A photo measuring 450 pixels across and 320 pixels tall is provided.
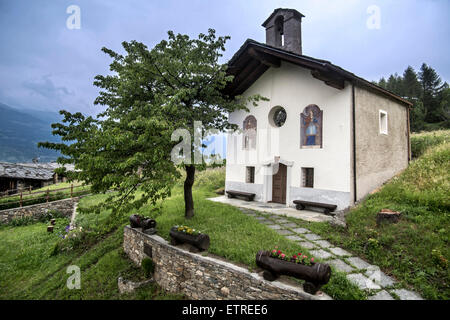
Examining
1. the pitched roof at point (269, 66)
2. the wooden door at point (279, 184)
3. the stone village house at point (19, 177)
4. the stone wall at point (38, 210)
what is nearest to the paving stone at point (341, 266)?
the wooden door at point (279, 184)

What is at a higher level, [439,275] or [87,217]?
[439,275]

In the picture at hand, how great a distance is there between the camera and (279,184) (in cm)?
1014

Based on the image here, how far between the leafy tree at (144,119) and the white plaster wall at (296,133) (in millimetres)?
3202

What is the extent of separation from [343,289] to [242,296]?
169 centimetres

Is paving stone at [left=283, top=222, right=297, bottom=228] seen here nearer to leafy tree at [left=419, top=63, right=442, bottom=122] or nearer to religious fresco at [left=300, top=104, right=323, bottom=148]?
religious fresco at [left=300, top=104, right=323, bottom=148]

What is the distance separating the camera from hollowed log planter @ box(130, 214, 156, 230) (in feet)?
21.8

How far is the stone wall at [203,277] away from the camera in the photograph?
147 inches

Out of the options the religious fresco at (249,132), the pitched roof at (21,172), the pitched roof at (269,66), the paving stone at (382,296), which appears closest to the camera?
the paving stone at (382,296)

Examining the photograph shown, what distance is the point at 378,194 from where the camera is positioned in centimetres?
783

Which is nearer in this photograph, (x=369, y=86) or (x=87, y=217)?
(x=369, y=86)

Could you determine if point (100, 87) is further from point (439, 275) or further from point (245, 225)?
point (439, 275)

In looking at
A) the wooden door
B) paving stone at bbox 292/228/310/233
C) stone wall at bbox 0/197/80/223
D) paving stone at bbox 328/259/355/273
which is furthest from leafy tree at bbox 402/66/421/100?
stone wall at bbox 0/197/80/223

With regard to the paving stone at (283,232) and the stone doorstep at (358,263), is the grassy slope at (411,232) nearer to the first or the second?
the stone doorstep at (358,263)

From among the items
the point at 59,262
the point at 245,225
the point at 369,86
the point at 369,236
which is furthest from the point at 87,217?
the point at 369,86
